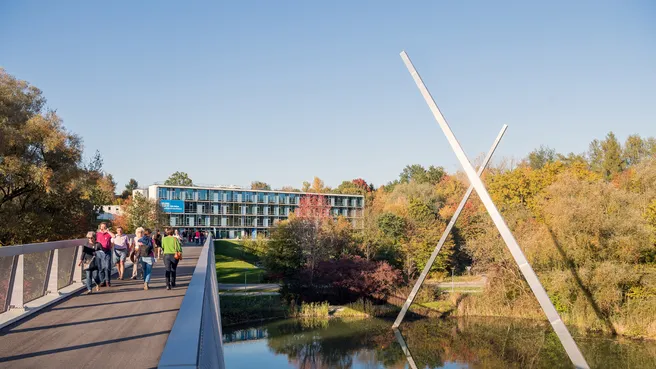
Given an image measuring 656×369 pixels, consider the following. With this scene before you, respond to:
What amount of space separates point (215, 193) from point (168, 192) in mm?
6837

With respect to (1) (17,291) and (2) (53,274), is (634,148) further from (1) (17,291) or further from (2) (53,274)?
(1) (17,291)

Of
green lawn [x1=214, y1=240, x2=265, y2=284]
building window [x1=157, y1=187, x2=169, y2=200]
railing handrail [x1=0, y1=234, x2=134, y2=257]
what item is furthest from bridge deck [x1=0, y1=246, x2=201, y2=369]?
building window [x1=157, y1=187, x2=169, y2=200]

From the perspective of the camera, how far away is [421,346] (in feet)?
92.3

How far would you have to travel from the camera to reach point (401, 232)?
49250mm

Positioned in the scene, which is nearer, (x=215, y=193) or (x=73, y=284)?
(x=73, y=284)

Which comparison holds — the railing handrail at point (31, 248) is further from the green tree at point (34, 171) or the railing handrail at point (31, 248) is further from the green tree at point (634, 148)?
the green tree at point (634, 148)

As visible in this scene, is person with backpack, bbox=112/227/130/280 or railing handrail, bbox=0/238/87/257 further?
person with backpack, bbox=112/227/130/280

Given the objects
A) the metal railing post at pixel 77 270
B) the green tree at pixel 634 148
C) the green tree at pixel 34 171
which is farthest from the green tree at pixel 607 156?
the metal railing post at pixel 77 270

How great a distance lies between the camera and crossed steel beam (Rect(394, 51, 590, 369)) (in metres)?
16.2

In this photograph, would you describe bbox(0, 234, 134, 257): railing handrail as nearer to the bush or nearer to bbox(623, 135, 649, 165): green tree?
the bush

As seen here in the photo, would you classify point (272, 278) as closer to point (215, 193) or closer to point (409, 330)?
point (409, 330)

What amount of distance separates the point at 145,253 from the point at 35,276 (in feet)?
11.3

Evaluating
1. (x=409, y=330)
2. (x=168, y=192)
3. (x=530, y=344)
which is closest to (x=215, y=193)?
(x=168, y=192)

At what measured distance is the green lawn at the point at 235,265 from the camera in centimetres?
4428
